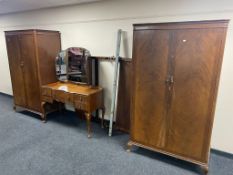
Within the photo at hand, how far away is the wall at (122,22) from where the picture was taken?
215 centimetres

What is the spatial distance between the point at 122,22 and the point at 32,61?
1.81 m

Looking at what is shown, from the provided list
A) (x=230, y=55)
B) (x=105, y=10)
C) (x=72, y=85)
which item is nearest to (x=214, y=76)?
(x=230, y=55)

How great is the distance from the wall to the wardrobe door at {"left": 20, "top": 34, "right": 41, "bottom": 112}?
620mm

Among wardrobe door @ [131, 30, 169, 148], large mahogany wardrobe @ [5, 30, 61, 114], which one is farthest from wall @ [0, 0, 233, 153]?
wardrobe door @ [131, 30, 169, 148]

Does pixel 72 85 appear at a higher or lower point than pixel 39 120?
higher

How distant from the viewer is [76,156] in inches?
94.1

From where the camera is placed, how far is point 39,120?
3.48 meters

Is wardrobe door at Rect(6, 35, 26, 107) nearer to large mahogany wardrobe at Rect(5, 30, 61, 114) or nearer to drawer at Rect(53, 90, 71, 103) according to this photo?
large mahogany wardrobe at Rect(5, 30, 61, 114)

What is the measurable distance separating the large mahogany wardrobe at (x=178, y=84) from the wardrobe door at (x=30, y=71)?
79.4 inches

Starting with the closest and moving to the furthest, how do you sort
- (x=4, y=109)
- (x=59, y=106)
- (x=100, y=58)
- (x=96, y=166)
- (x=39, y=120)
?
(x=96, y=166) → (x=100, y=58) → (x=39, y=120) → (x=59, y=106) → (x=4, y=109)

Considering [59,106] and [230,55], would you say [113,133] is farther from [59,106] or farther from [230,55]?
[230,55]

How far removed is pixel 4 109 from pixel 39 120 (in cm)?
121

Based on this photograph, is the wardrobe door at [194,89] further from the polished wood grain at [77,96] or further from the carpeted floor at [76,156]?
the polished wood grain at [77,96]

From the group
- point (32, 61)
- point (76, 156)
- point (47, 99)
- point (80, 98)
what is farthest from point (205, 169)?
point (32, 61)
